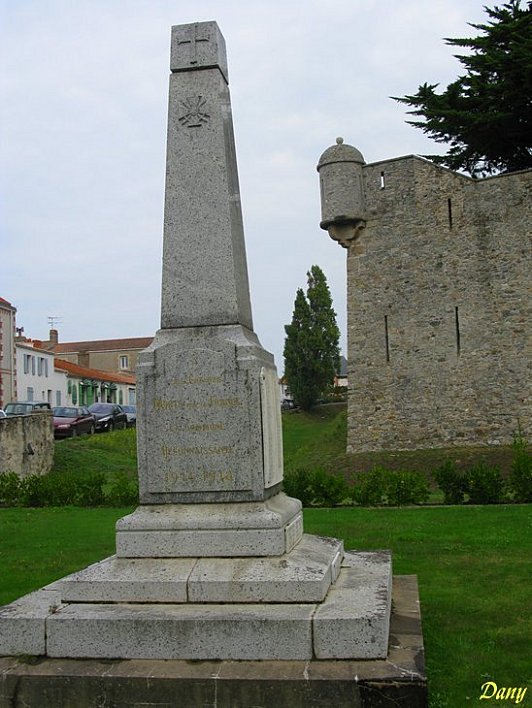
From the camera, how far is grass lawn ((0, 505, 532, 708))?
505 cm

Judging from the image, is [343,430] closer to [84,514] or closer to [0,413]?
[0,413]

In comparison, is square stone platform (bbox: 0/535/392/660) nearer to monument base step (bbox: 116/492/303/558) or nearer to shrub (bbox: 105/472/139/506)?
monument base step (bbox: 116/492/303/558)

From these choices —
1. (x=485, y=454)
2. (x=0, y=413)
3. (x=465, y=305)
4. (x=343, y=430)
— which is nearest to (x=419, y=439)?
(x=485, y=454)

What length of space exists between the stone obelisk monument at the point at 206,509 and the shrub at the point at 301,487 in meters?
7.48

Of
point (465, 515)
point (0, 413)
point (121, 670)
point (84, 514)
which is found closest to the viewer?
point (121, 670)

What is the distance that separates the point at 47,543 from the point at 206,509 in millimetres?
5726

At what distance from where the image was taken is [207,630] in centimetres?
449

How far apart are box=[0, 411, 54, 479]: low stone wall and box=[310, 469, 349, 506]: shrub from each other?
438 inches

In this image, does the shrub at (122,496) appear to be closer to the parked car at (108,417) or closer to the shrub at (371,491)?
the shrub at (371,491)

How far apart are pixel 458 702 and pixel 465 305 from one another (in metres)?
19.4

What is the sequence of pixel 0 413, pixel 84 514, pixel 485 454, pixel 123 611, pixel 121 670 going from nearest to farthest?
pixel 121 670 < pixel 123 611 < pixel 84 514 < pixel 485 454 < pixel 0 413

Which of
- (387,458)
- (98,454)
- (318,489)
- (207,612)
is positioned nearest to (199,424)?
(207,612)

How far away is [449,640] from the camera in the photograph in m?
5.51

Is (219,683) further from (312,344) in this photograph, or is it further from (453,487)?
(312,344)
